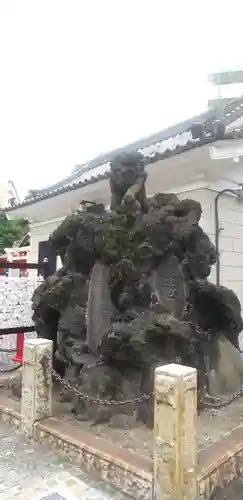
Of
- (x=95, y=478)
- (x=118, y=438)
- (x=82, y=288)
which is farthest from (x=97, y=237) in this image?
(x=95, y=478)

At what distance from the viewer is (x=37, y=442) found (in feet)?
14.4

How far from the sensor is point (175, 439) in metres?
3.11

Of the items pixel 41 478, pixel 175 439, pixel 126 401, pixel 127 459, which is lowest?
pixel 41 478

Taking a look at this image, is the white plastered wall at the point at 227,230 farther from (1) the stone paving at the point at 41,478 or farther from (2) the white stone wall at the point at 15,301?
(1) the stone paving at the point at 41,478

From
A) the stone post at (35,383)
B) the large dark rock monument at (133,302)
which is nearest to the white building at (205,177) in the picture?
the large dark rock monument at (133,302)

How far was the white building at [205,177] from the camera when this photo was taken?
647 centimetres

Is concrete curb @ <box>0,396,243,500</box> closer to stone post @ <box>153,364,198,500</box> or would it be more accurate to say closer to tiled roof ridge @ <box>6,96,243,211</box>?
stone post @ <box>153,364,198,500</box>

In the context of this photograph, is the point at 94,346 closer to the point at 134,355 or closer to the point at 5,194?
the point at 134,355

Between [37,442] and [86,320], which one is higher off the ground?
[86,320]

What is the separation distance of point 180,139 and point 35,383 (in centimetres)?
630

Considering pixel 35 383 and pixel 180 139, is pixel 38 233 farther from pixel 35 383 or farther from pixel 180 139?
pixel 35 383

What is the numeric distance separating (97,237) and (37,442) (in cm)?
262

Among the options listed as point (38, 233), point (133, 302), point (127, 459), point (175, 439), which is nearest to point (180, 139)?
point (133, 302)

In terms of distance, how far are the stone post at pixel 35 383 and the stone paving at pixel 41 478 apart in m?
0.30
